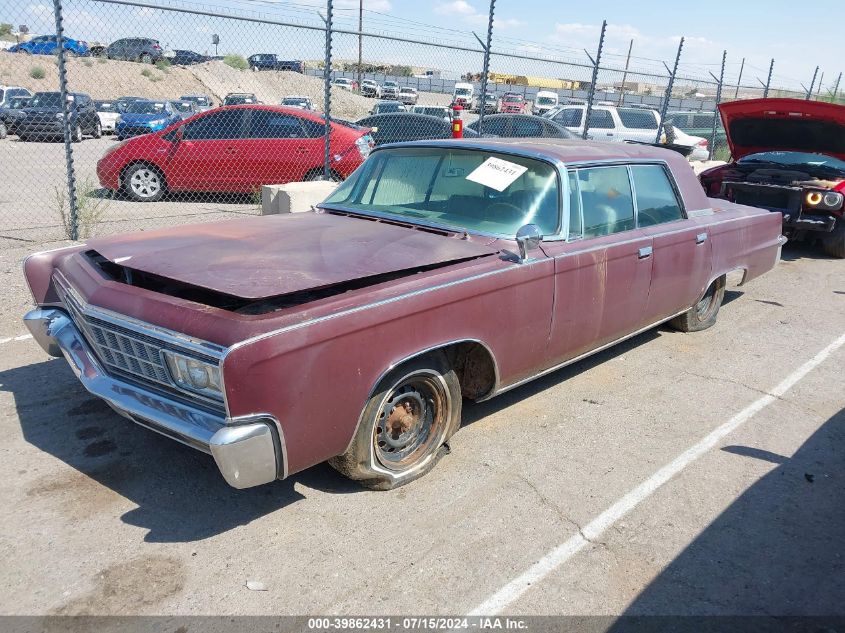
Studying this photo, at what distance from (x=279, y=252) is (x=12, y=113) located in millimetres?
22227

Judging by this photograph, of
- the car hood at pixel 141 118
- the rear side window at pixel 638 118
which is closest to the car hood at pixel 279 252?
the rear side window at pixel 638 118

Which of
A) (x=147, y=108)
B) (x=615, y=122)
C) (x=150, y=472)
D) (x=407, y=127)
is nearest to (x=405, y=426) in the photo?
(x=150, y=472)

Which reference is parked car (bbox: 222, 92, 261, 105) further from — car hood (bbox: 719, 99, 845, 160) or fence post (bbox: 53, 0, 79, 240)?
car hood (bbox: 719, 99, 845, 160)

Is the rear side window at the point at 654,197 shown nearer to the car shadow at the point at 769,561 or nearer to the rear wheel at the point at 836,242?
the car shadow at the point at 769,561

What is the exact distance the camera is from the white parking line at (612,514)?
2771 mm

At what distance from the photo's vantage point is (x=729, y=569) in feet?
9.86

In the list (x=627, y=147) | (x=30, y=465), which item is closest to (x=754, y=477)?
(x=627, y=147)

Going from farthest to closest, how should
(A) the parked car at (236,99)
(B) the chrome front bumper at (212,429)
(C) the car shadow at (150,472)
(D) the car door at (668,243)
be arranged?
(A) the parked car at (236,99), (D) the car door at (668,243), (C) the car shadow at (150,472), (B) the chrome front bumper at (212,429)

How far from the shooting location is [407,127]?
44.0 ft

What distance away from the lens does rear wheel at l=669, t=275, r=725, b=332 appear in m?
6.00

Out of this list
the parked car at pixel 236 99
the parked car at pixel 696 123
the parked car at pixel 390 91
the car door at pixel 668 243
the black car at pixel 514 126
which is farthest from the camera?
the parked car at pixel 390 91

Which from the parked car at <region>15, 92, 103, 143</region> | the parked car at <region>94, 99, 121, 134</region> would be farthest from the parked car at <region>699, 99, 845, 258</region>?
the parked car at <region>94, 99, 121, 134</region>

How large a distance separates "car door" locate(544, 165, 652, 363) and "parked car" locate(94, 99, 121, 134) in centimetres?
2314

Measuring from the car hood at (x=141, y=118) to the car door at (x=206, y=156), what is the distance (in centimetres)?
1131
